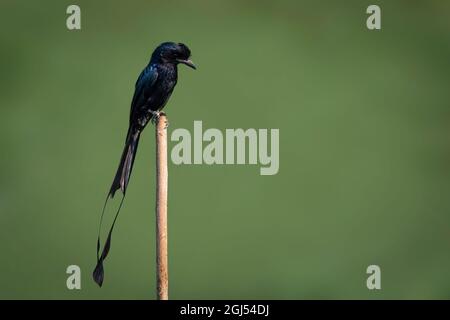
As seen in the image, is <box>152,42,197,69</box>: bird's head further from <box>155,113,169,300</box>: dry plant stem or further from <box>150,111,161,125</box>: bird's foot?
<box>155,113,169,300</box>: dry plant stem

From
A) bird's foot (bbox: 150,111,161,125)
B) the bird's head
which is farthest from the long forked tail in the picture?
the bird's head

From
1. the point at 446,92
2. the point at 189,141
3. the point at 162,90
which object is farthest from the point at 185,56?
the point at 446,92

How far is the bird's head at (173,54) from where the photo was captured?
14.0ft

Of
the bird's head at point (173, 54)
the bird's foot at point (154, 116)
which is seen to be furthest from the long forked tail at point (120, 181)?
the bird's head at point (173, 54)

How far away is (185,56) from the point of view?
430 centimetres

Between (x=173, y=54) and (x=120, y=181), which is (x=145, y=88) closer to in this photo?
(x=173, y=54)

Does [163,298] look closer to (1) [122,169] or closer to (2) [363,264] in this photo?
(1) [122,169]

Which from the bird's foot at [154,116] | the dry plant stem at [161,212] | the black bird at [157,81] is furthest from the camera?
the black bird at [157,81]

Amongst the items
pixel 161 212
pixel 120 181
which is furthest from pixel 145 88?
pixel 161 212

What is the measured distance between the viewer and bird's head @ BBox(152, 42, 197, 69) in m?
4.28

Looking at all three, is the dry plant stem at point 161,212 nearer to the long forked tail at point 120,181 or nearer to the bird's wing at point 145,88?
the long forked tail at point 120,181

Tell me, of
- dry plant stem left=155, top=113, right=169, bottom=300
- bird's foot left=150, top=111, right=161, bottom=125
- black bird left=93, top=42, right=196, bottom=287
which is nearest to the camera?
dry plant stem left=155, top=113, right=169, bottom=300

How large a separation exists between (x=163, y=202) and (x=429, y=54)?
6184 mm

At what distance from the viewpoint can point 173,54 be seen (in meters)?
4.29
